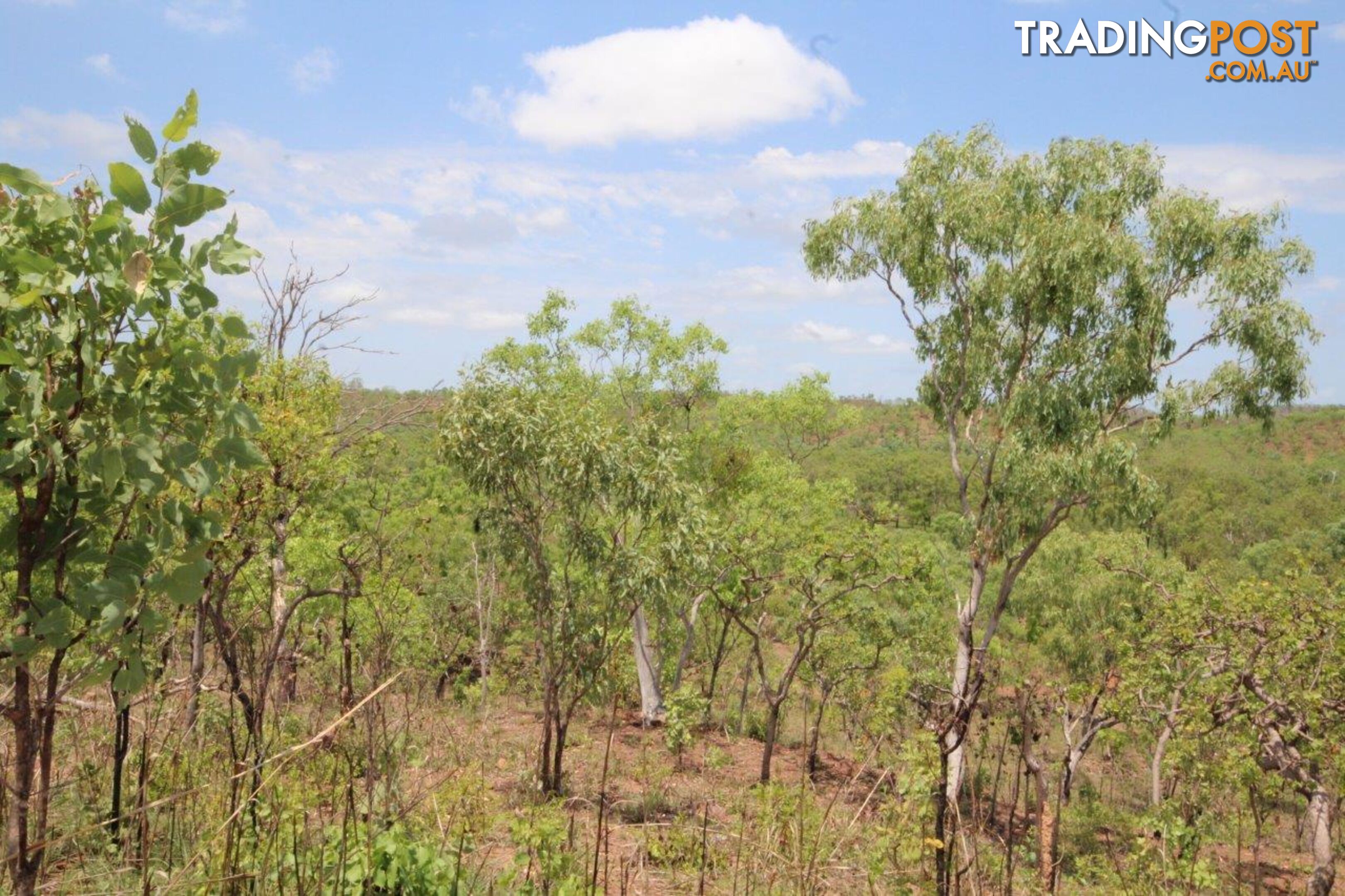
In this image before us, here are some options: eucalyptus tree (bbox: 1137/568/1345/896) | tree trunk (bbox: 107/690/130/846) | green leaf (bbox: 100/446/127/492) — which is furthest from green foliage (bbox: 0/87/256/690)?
eucalyptus tree (bbox: 1137/568/1345/896)

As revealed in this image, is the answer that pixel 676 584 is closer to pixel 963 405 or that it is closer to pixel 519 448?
pixel 519 448

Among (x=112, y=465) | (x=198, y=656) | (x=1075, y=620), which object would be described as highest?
(x=112, y=465)

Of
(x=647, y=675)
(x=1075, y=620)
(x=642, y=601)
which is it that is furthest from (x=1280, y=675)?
(x=1075, y=620)

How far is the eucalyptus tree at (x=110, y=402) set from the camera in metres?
1.53

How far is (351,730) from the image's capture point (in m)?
4.57

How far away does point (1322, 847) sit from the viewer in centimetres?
895

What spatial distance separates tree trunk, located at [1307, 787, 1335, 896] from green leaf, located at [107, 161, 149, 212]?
10.4 meters

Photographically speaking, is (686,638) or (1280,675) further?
(686,638)

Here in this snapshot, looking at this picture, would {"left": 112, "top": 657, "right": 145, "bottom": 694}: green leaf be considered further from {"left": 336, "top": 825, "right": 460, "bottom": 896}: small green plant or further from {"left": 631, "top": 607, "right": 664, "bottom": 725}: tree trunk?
{"left": 631, "top": 607, "right": 664, "bottom": 725}: tree trunk

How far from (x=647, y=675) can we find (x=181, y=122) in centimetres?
1821

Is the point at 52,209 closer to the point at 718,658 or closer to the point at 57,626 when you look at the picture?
the point at 57,626

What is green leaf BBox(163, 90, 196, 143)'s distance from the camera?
1.60 m

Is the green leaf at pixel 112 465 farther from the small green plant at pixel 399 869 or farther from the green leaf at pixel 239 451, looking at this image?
the small green plant at pixel 399 869

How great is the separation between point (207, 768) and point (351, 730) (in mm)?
1077
